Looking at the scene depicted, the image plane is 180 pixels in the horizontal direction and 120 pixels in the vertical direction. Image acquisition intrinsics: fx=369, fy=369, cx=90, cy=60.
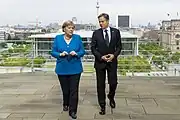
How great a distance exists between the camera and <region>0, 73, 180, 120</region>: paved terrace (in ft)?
19.0

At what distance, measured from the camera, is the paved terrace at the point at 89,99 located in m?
5.78

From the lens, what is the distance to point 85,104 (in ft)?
21.9

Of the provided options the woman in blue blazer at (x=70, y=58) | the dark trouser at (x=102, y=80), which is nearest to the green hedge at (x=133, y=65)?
the dark trouser at (x=102, y=80)

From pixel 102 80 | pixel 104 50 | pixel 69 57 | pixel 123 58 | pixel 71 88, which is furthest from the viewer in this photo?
pixel 123 58

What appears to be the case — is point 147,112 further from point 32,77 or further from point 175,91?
point 32,77

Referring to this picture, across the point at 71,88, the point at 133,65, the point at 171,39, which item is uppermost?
the point at 171,39

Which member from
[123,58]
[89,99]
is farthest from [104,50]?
[123,58]

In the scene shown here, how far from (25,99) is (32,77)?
11.0ft

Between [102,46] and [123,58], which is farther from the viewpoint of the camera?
[123,58]

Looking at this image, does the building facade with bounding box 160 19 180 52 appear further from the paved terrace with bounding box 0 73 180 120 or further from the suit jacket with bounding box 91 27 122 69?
the suit jacket with bounding box 91 27 122 69

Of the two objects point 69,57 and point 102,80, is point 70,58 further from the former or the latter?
point 102,80

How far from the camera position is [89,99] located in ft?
23.4

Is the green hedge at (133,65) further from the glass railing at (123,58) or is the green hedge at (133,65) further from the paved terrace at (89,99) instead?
the paved terrace at (89,99)

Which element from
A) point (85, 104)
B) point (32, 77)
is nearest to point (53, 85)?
point (32, 77)
